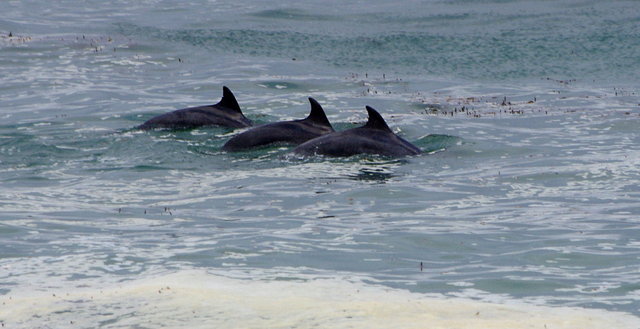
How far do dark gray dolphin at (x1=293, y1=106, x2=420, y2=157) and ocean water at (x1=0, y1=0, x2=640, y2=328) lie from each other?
24cm

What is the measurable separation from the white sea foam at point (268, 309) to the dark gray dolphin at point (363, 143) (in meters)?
6.85

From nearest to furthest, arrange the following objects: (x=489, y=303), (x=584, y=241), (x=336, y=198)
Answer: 1. (x=489, y=303)
2. (x=584, y=241)
3. (x=336, y=198)

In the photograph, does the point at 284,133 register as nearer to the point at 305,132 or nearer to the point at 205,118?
the point at 305,132

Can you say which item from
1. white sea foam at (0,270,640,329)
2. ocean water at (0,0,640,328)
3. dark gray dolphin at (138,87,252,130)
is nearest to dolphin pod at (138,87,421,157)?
dark gray dolphin at (138,87,252,130)

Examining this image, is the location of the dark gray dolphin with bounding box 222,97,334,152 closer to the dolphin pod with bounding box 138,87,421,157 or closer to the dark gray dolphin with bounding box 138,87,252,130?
the dolphin pod with bounding box 138,87,421,157

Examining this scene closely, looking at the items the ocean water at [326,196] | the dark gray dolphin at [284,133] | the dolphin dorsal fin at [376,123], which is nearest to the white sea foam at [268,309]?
the ocean water at [326,196]

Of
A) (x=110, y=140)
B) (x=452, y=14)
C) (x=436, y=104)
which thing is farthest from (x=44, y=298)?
(x=452, y=14)

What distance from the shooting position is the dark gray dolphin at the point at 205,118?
64.4ft

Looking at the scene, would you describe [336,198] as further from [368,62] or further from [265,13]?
[265,13]

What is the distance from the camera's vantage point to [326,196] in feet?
45.2

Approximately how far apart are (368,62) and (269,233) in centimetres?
2119

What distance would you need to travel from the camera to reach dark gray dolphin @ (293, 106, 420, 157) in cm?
1620

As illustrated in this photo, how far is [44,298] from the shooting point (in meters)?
9.01

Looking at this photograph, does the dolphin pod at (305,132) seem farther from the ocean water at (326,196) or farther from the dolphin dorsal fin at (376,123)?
the ocean water at (326,196)
